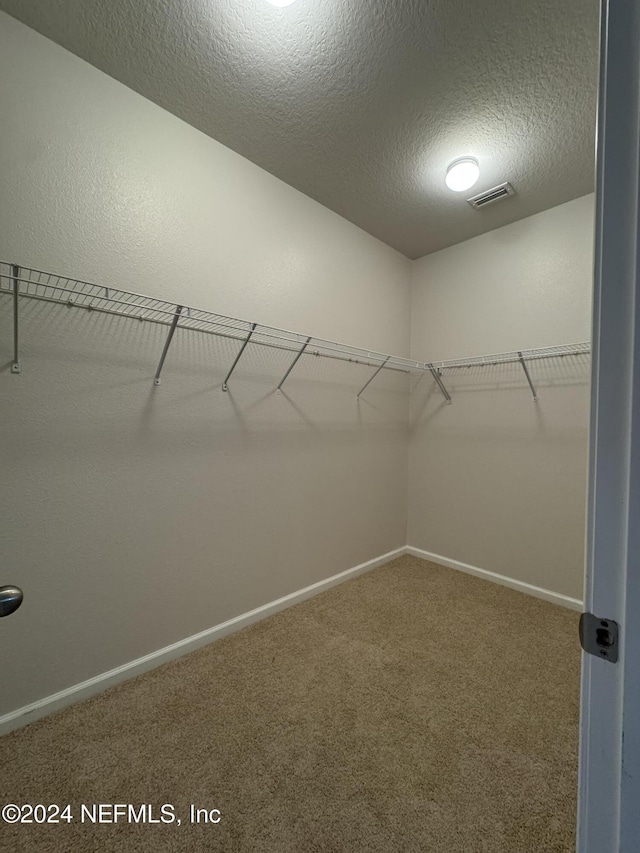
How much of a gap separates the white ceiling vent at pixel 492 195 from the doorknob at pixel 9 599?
9.10 feet

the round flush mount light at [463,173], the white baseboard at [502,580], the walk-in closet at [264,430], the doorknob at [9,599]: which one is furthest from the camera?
the white baseboard at [502,580]

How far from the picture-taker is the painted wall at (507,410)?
2.19 metres

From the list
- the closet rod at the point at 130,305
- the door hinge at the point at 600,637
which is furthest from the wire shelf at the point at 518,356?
the door hinge at the point at 600,637

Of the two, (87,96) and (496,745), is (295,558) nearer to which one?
(496,745)

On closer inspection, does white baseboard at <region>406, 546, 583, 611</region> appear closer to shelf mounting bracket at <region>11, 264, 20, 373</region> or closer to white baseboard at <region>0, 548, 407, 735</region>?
white baseboard at <region>0, 548, 407, 735</region>

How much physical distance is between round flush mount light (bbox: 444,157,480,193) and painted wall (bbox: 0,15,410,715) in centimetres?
78

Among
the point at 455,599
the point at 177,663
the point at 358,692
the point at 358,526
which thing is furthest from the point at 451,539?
the point at 177,663

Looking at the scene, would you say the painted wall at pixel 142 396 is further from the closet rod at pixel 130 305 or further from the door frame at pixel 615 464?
the door frame at pixel 615 464

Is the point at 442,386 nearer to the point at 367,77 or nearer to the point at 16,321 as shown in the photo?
the point at 367,77

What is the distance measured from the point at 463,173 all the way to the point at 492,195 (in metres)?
0.41

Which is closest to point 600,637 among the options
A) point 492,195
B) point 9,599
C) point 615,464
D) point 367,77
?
point 615,464

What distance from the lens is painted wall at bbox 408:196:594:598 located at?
219 centimetres

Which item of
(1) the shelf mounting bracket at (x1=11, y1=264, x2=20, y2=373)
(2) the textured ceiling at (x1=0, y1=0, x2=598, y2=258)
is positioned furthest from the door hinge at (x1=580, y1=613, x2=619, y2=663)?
(2) the textured ceiling at (x1=0, y1=0, x2=598, y2=258)

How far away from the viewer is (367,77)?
Result: 146 centimetres
